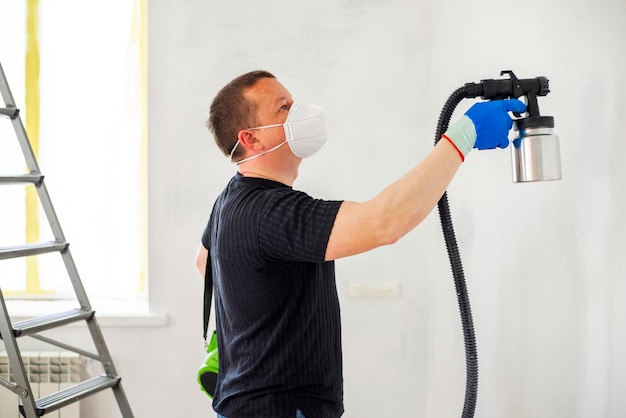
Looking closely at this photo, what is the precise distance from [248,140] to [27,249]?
111 cm

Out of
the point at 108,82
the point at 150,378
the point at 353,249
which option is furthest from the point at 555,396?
the point at 108,82

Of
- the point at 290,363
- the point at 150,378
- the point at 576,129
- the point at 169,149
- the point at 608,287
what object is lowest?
the point at 150,378

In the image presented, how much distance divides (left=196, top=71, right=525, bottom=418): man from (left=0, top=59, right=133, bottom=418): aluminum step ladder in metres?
0.84

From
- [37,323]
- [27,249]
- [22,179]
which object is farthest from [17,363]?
[22,179]

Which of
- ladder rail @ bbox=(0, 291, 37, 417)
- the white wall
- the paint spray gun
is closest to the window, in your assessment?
the white wall

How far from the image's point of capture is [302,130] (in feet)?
5.18

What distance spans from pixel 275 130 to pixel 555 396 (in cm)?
105

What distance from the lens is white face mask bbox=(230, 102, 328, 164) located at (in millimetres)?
1577

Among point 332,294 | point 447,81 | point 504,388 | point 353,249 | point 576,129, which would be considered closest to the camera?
point 353,249

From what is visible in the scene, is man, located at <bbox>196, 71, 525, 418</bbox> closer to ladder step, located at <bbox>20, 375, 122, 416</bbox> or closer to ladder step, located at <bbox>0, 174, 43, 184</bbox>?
ladder step, located at <bbox>20, 375, 122, 416</bbox>

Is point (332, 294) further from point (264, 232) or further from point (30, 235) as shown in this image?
point (30, 235)

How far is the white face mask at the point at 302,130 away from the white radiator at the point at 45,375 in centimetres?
170

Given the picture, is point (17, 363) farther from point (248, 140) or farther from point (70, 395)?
point (248, 140)

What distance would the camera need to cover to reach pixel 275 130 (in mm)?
1581
